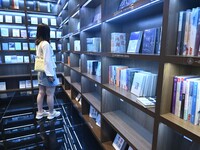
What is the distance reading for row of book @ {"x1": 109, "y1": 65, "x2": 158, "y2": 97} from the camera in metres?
1.19

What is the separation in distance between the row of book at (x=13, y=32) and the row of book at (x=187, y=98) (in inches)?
151

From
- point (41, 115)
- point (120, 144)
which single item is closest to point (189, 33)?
point (120, 144)

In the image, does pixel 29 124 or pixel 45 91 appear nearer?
pixel 29 124

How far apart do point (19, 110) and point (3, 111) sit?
1.02ft

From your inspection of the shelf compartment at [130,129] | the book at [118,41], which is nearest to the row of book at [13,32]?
the book at [118,41]

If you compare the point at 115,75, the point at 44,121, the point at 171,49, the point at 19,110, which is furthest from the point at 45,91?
the point at 171,49

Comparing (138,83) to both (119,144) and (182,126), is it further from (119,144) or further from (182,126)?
(119,144)

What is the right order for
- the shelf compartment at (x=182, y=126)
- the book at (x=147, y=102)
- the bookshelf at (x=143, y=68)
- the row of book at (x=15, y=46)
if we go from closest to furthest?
1. the shelf compartment at (x=182, y=126)
2. the bookshelf at (x=143, y=68)
3. the book at (x=147, y=102)
4. the row of book at (x=15, y=46)

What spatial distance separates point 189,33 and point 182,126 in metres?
0.49

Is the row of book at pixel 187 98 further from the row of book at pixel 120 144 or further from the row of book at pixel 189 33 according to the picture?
the row of book at pixel 120 144

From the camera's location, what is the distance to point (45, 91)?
2.76 metres

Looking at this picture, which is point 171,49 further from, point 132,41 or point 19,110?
point 19,110

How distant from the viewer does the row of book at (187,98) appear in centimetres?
77

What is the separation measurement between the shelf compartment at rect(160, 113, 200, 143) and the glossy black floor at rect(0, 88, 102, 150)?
1347 millimetres
